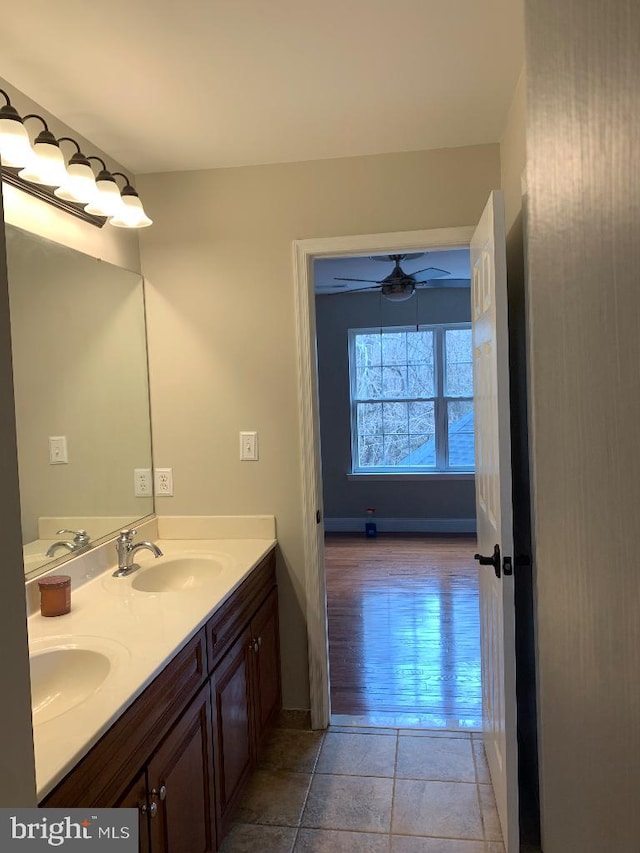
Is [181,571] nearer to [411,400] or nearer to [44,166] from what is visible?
[44,166]

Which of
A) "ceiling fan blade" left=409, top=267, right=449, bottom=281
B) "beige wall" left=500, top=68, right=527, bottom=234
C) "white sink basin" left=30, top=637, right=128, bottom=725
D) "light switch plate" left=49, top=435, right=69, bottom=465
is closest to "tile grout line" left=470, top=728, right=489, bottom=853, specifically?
"white sink basin" left=30, top=637, right=128, bottom=725

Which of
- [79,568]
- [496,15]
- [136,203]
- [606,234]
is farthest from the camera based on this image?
[136,203]

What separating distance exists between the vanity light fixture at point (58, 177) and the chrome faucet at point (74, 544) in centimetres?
114

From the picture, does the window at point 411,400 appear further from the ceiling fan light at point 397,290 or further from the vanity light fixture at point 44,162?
the vanity light fixture at point 44,162

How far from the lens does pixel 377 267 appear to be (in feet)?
16.8

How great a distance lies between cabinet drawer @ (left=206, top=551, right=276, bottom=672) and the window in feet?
13.2

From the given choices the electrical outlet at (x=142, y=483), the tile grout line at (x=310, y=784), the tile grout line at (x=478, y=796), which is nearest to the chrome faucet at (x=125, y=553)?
the electrical outlet at (x=142, y=483)

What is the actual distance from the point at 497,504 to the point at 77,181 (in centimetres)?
175

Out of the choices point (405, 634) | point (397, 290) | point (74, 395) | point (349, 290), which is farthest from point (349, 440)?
point (74, 395)

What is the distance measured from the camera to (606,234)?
11.9 inches

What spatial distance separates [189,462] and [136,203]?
43.6 inches

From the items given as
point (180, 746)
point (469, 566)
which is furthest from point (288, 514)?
point (469, 566)

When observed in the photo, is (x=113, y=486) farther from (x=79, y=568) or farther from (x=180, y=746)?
(x=180, y=746)

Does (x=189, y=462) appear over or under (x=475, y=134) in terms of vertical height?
under
